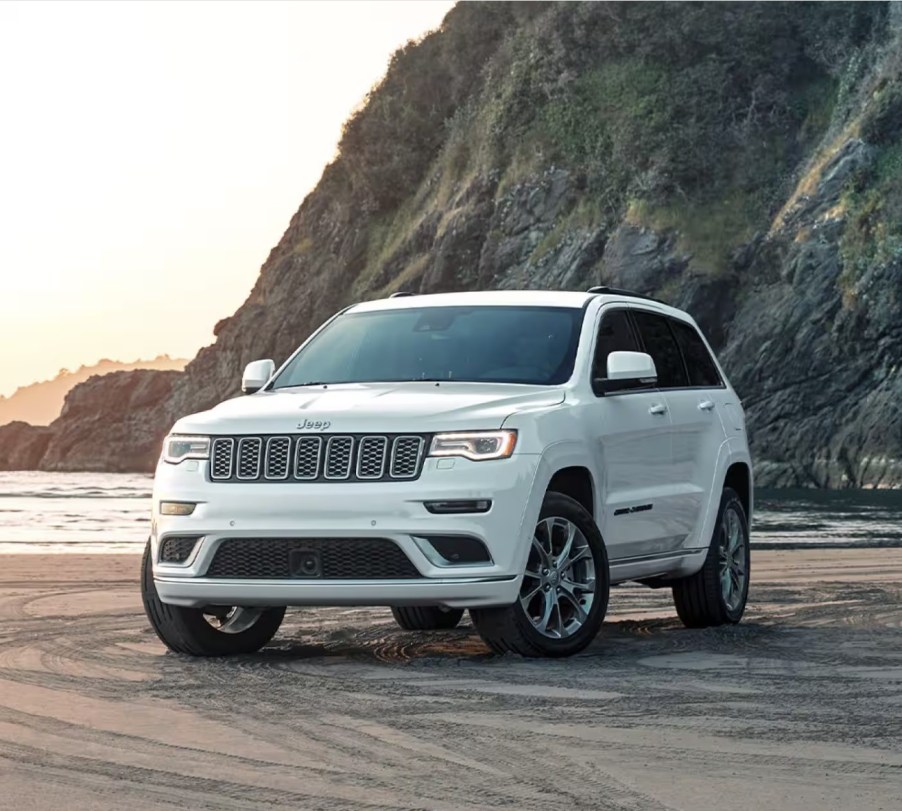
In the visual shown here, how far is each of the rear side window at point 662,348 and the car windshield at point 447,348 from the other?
825mm

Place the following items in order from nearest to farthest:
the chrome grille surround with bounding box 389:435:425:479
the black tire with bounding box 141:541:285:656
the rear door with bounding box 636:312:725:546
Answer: the chrome grille surround with bounding box 389:435:425:479, the black tire with bounding box 141:541:285:656, the rear door with bounding box 636:312:725:546

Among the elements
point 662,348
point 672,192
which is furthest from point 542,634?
point 672,192

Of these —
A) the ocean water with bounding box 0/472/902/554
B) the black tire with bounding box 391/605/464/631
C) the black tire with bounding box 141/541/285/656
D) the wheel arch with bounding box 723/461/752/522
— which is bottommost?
the ocean water with bounding box 0/472/902/554

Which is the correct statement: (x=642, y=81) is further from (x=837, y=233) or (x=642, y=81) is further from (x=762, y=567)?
(x=762, y=567)

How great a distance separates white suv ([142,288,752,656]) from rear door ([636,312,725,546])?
0.07 ft

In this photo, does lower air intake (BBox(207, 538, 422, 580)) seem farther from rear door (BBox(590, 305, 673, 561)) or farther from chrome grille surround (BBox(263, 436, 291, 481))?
rear door (BBox(590, 305, 673, 561))

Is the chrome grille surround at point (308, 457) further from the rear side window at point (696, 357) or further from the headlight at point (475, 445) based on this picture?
the rear side window at point (696, 357)

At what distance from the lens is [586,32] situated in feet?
270

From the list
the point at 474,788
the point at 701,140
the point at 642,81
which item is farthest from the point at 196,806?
the point at 642,81

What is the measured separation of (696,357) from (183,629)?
4.00 metres

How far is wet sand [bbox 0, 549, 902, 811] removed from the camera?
18.6 ft

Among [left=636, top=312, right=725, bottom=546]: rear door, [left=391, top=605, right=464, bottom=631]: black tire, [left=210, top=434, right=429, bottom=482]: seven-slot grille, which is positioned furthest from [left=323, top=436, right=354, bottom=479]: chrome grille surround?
[left=636, top=312, right=725, bottom=546]: rear door

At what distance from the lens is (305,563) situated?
8.73m

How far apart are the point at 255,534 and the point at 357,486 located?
1.89 feet
